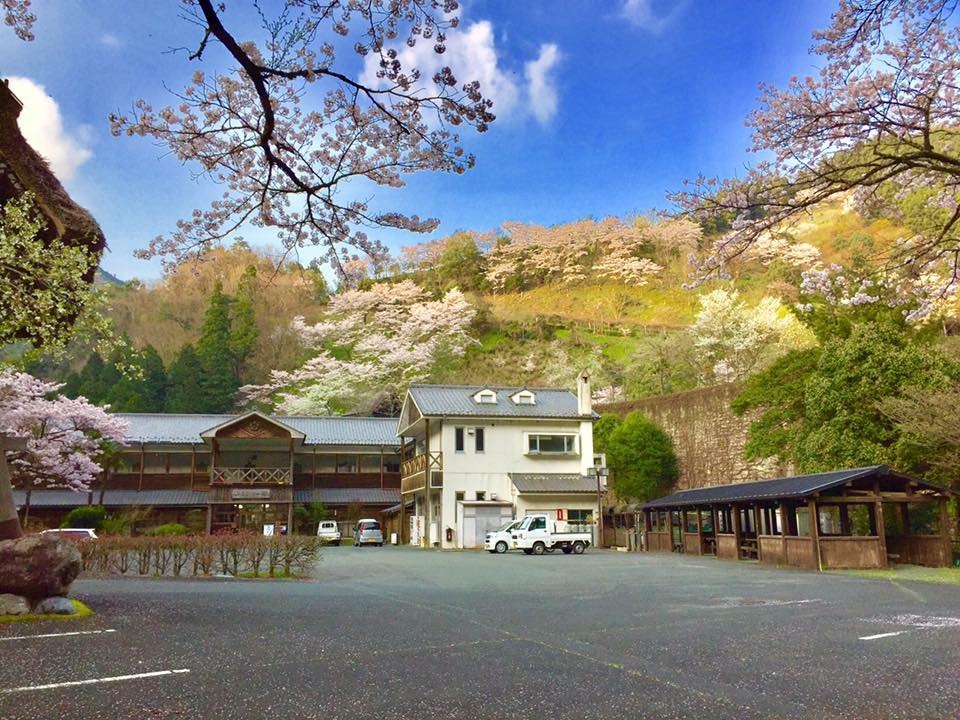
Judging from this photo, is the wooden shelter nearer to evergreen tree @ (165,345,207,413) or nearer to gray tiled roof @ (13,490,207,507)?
gray tiled roof @ (13,490,207,507)

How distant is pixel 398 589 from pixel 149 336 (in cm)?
5060

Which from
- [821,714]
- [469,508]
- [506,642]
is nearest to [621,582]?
[506,642]

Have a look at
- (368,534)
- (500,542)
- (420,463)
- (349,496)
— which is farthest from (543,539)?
(349,496)

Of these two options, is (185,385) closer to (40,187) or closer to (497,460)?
(497,460)

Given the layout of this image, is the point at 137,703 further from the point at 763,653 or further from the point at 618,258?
the point at 618,258

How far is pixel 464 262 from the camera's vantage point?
201ft

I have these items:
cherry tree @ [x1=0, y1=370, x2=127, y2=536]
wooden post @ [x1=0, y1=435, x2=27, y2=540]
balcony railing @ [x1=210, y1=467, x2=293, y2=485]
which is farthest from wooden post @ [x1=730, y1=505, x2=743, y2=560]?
cherry tree @ [x1=0, y1=370, x2=127, y2=536]

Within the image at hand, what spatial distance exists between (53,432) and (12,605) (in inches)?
927

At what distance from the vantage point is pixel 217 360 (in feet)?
164

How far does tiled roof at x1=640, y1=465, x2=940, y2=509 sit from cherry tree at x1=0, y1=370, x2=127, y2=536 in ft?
75.4

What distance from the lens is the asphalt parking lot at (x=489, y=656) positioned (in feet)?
15.9

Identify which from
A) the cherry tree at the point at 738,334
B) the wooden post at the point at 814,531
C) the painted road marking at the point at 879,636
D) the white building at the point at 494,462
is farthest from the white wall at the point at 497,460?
the painted road marking at the point at 879,636

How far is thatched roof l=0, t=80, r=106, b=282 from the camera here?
9.22 m

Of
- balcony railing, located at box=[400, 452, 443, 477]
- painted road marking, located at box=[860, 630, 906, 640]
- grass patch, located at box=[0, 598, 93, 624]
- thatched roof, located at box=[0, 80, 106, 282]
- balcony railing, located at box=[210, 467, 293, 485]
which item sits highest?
thatched roof, located at box=[0, 80, 106, 282]
